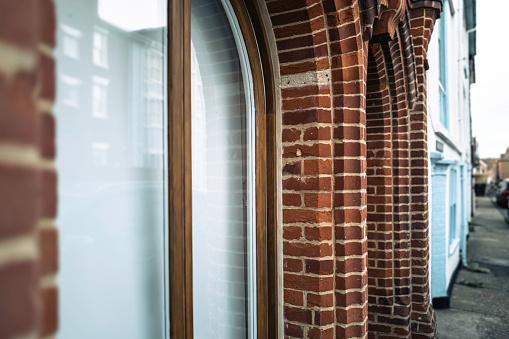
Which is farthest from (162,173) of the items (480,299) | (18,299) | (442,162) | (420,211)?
(480,299)

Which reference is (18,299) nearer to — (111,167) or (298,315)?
(111,167)

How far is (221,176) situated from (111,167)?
82cm

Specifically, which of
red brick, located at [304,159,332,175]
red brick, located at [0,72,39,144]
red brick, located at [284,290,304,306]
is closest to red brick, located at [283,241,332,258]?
red brick, located at [284,290,304,306]

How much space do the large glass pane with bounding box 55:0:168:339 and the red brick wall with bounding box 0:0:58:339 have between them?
0.70 metres

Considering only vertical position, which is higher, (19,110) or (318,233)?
(19,110)

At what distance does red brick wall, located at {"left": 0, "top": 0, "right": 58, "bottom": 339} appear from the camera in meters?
0.40

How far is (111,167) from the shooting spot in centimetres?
127

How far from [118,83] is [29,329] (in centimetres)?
105

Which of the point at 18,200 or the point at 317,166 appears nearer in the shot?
the point at 18,200

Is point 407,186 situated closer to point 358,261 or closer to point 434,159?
point 434,159

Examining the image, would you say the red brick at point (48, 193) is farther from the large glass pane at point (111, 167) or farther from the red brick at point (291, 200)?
the red brick at point (291, 200)

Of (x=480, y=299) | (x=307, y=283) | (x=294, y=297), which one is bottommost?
(x=480, y=299)

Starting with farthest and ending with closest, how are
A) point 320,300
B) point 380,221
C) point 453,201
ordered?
point 453,201, point 380,221, point 320,300

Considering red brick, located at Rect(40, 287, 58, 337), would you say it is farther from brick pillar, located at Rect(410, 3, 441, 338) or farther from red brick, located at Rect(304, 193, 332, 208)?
brick pillar, located at Rect(410, 3, 441, 338)
